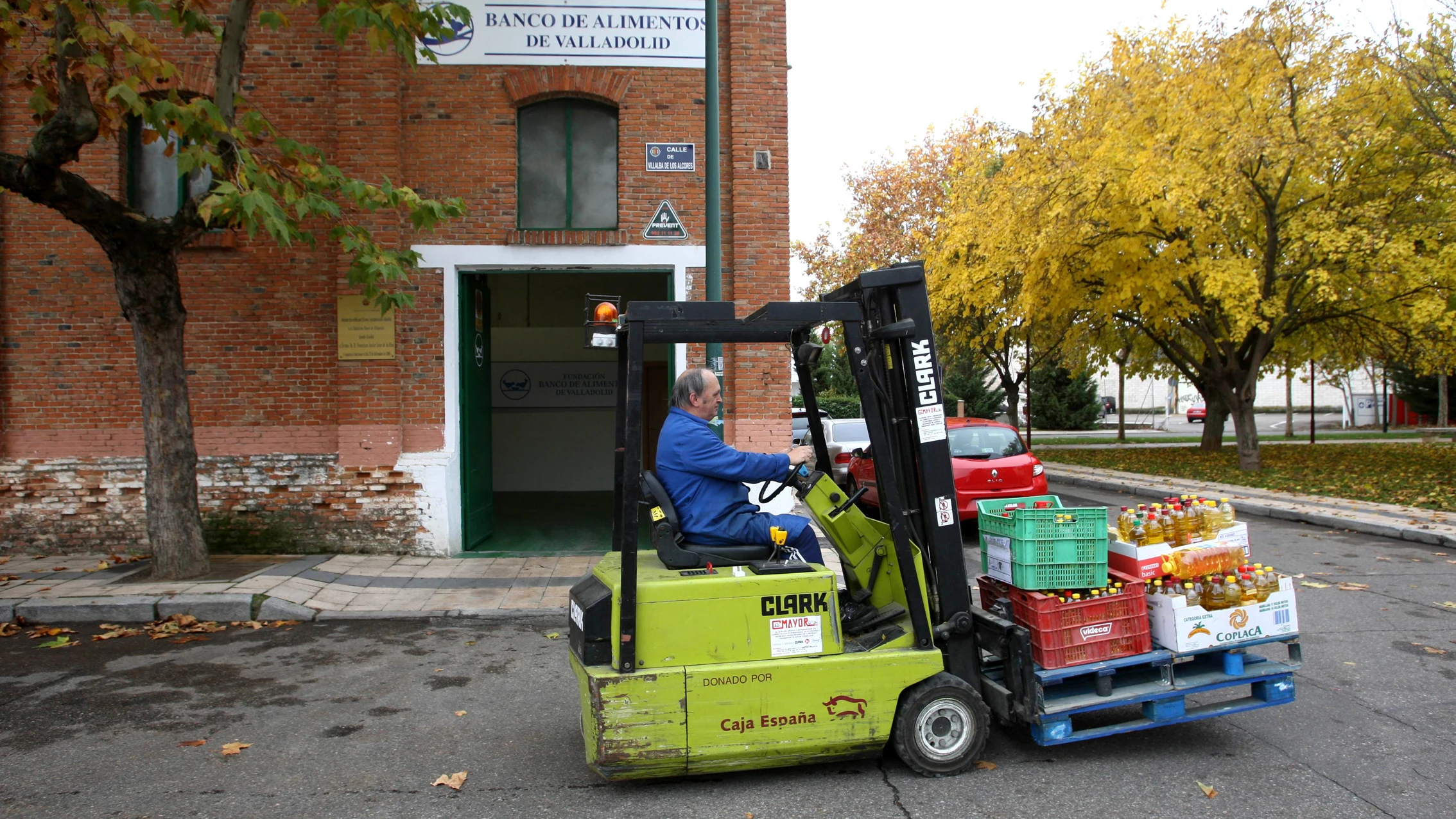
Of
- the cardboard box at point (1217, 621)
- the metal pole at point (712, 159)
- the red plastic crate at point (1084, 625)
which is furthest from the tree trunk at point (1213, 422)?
the red plastic crate at point (1084, 625)

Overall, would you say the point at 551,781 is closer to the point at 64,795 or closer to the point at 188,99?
the point at 64,795

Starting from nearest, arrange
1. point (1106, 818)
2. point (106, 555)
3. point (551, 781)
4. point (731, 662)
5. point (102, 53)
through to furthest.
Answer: point (1106, 818), point (731, 662), point (551, 781), point (102, 53), point (106, 555)

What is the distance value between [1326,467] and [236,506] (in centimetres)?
2087

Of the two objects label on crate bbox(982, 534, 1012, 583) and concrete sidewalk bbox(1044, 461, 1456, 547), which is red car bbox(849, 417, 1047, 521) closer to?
concrete sidewalk bbox(1044, 461, 1456, 547)

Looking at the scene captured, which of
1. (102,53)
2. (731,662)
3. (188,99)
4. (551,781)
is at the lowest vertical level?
(551,781)

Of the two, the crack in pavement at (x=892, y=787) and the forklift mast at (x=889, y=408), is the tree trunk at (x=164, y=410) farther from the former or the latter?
the crack in pavement at (x=892, y=787)

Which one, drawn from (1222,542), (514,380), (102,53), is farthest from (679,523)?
(514,380)

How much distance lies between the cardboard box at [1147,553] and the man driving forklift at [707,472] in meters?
1.68

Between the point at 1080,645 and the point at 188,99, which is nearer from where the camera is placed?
the point at 1080,645

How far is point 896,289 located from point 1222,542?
85.1 inches

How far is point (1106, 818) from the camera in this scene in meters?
3.85

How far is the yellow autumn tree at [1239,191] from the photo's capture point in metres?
15.9

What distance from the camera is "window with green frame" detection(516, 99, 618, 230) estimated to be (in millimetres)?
10812

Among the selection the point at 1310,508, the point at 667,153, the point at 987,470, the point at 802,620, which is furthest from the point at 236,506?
the point at 1310,508
